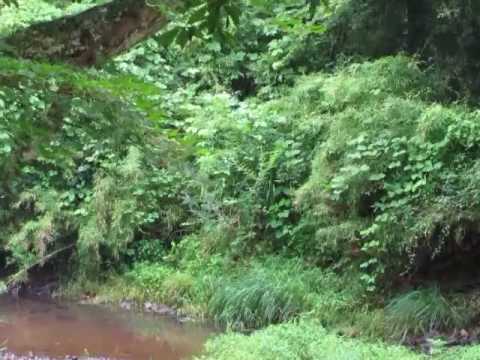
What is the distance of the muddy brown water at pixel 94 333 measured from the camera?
6.16 metres

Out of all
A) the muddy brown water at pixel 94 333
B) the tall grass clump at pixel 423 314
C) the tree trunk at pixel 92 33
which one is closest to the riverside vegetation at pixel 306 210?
the tall grass clump at pixel 423 314

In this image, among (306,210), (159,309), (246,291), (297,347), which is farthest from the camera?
(159,309)

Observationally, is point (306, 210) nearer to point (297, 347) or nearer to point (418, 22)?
point (297, 347)

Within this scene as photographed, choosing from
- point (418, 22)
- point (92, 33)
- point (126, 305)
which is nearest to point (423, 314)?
point (418, 22)

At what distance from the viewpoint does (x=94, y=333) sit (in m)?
6.71

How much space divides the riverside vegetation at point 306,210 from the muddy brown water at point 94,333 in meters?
0.30

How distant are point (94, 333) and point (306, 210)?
2.24 metres

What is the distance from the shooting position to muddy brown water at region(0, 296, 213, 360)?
616 cm

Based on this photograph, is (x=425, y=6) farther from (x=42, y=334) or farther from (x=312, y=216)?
(x=42, y=334)

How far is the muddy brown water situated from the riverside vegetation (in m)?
0.30

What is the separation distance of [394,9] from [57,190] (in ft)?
15.2

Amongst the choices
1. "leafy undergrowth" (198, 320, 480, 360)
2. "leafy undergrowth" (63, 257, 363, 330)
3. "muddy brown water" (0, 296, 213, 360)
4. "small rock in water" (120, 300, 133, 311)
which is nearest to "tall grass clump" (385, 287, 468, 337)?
"leafy undergrowth" (198, 320, 480, 360)

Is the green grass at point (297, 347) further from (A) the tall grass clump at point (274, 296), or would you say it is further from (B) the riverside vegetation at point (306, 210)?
(A) the tall grass clump at point (274, 296)

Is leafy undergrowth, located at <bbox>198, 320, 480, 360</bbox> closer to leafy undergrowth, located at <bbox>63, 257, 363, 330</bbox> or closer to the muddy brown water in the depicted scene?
leafy undergrowth, located at <bbox>63, 257, 363, 330</bbox>
